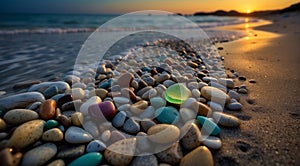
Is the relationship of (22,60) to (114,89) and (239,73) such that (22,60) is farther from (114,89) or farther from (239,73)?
(239,73)

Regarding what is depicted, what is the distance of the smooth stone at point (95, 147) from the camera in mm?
Result: 1064

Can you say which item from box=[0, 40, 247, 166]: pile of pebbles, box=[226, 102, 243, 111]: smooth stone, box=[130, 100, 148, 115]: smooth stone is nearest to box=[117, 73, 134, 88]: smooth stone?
box=[0, 40, 247, 166]: pile of pebbles

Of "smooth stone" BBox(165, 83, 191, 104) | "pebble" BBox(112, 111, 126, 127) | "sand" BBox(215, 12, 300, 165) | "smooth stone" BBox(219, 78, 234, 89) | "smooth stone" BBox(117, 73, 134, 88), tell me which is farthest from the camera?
"smooth stone" BBox(219, 78, 234, 89)

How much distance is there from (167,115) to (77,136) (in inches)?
24.4

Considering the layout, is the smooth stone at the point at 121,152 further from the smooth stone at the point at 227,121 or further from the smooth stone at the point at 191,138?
the smooth stone at the point at 227,121

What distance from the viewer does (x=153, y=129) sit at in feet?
3.86

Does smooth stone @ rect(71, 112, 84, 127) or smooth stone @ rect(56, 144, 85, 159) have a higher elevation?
smooth stone @ rect(71, 112, 84, 127)

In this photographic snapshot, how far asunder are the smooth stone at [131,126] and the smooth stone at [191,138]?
32 cm

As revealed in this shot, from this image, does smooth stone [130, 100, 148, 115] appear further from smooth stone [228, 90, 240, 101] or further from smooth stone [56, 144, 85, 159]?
smooth stone [228, 90, 240, 101]

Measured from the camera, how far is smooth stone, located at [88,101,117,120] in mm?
1328

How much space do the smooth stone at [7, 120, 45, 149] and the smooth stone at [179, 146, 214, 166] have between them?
87cm

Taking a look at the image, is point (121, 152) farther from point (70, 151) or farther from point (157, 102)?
point (157, 102)

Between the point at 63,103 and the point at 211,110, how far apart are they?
124cm

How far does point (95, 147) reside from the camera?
42.2 inches
